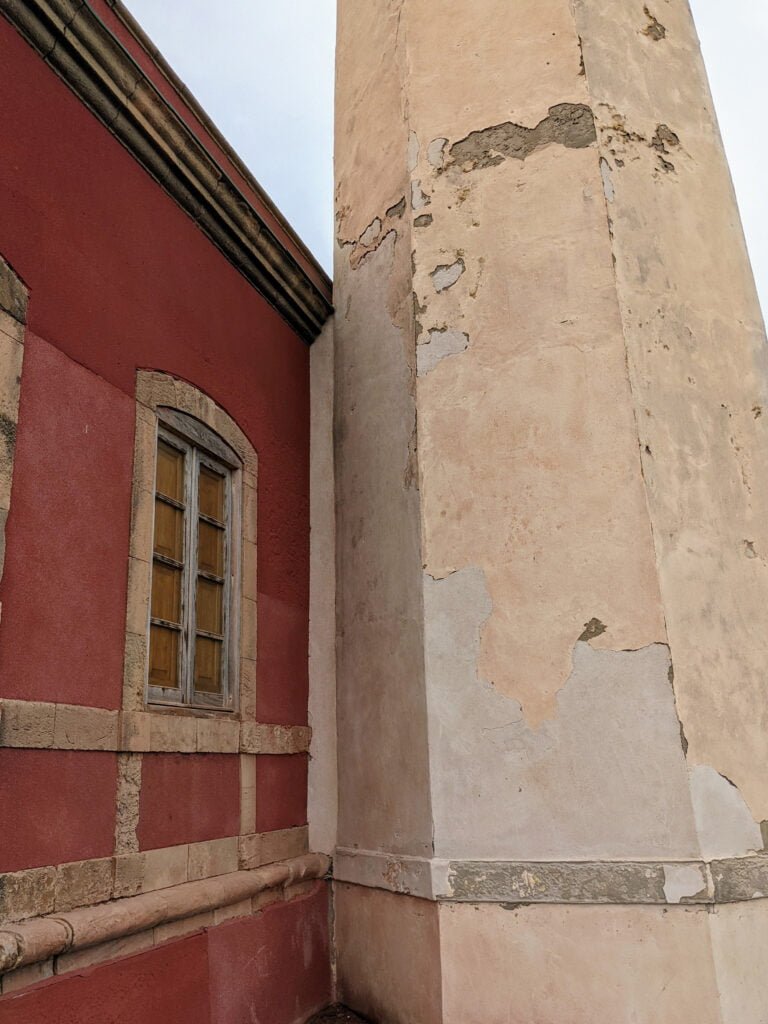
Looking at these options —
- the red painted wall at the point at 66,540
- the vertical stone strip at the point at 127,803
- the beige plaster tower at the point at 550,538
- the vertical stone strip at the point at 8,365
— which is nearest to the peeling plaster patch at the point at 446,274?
the beige plaster tower at the point at 550,538

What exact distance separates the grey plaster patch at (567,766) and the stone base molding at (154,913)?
0.95 m

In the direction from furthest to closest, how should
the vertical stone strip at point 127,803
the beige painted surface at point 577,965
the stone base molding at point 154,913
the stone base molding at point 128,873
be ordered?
the beige painted surface at point 577,965
the vertical stone strip at point 127,803
the stone base molding at point 128,873
the stone base molding at point 154,913

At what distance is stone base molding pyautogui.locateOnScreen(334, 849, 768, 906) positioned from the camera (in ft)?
12.7

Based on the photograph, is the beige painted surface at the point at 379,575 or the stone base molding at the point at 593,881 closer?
the stone base molding at the point at 593,881

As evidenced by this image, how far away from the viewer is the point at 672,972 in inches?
149

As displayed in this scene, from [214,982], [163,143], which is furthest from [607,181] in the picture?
[214,982]

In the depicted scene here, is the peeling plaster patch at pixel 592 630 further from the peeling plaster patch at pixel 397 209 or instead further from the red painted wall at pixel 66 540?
the peeling plaster patch at pixel 397 209

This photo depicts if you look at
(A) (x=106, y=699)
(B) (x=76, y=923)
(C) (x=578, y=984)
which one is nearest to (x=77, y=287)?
(A) (x=106, y=699)

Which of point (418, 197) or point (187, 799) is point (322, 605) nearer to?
point (187, 799)

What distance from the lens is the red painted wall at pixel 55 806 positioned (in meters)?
3.16

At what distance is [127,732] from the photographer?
376 cm

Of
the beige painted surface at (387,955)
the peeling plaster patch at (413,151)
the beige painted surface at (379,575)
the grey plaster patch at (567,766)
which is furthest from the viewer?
the peeling plaster patch at (413,151)

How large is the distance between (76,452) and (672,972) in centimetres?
352

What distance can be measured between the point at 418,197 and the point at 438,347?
42.6 inches
